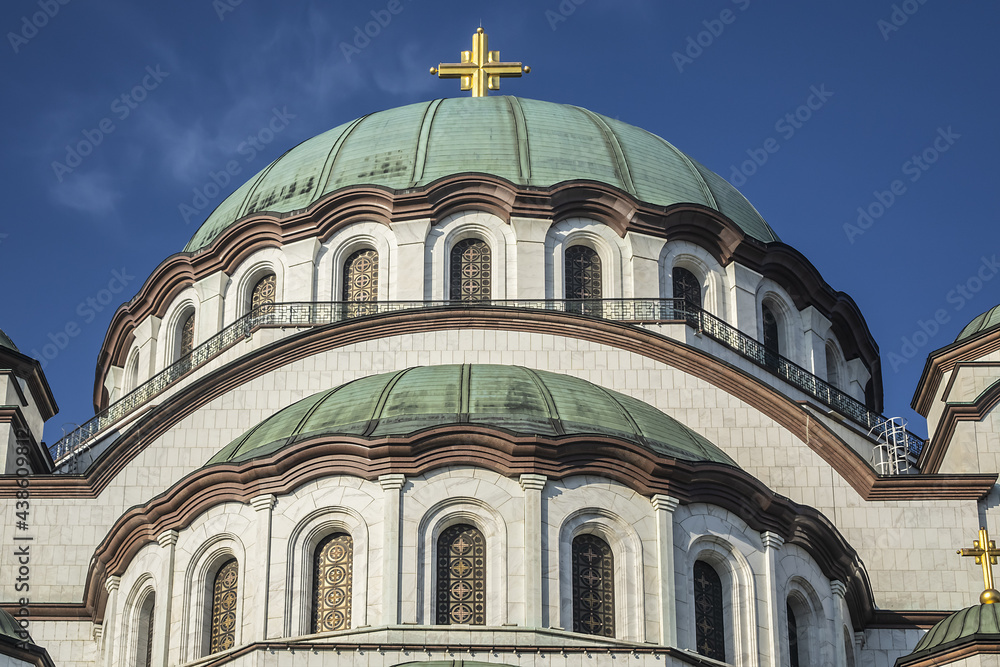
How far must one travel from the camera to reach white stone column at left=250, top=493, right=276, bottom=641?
91.4ft

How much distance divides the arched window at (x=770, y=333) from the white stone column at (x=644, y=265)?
2.62m

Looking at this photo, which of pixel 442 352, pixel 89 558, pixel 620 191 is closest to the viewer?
pixel 89 558

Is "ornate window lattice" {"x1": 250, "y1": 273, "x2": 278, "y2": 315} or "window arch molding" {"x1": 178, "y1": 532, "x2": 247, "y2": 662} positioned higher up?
"ornate window lattice" {"x1": 250, "y1": 273, "x2": 278, "y2": 315}

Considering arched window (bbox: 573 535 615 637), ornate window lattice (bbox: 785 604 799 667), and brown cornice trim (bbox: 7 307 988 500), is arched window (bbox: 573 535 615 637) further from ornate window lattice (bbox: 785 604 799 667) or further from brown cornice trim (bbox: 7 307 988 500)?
brown cornice trim (bbox: 7 307 988 500)

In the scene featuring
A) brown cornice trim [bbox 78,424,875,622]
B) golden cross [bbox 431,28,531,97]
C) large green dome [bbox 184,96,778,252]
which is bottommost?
brown cornice trim [bbox 78,424,875,622]

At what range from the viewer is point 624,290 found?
37438 mm

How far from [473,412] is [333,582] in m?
3.38

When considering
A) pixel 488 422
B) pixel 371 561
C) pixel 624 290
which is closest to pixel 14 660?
pixel 371 561

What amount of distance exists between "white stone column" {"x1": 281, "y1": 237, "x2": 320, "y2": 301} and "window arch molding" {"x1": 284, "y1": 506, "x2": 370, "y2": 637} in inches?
389

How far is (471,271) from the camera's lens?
37.7 metres

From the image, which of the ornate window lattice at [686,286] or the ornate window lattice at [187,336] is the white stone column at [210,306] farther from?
the ornate window lattice at [686,286]

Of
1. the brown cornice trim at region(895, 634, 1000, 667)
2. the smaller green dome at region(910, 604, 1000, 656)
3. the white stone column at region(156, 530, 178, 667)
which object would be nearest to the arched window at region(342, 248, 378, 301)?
the white stone column at region(156, 530, 178, 667)

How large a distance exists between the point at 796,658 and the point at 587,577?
377 cm

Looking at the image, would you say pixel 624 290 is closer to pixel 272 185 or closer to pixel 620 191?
pixel 620 191
